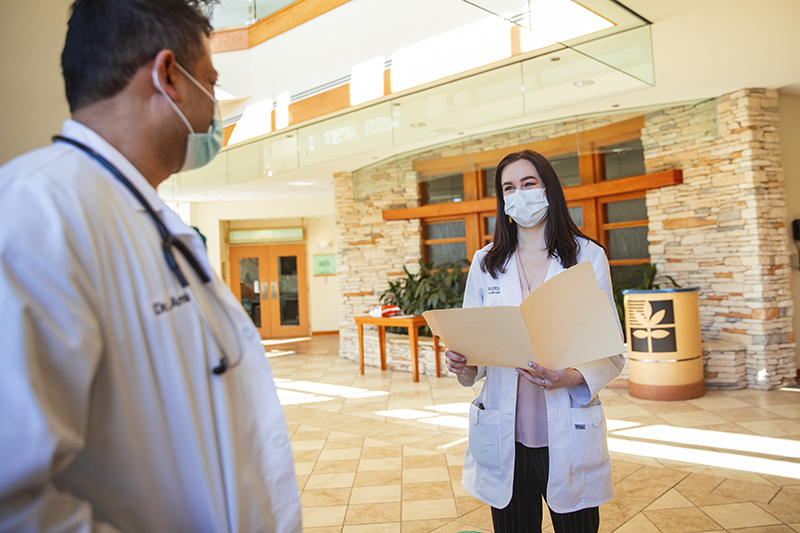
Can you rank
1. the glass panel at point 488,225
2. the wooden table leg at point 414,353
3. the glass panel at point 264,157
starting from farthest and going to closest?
the glass panel at point 488,225 → the glass panel at point 264,157 → the wooden table leg at point 414,353

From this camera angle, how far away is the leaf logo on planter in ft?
15.9

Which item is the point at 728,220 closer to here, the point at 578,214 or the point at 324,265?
the point at 578,214

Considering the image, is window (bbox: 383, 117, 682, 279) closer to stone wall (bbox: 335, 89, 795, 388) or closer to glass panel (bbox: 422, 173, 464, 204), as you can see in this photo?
glass panel (bbox: 422, 173, 464, 204)

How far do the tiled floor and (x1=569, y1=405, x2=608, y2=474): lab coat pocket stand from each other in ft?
4.42

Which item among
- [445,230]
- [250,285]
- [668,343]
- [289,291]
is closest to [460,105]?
[668,343]

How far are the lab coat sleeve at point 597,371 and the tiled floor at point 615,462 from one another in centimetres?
142

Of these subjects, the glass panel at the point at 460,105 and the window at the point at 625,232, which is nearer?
the glass panel at the point at 460,105

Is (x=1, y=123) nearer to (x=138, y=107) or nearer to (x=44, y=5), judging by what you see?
(x=44, y=5)

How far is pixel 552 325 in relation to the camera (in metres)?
1.36

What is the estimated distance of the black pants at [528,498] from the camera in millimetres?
1526

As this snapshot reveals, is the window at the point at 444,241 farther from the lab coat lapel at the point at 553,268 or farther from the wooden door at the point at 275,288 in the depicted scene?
the lab coat lapel at the point at 553,268

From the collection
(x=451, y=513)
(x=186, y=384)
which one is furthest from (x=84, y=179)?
(x=451, y=513)

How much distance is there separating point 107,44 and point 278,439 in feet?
2.15

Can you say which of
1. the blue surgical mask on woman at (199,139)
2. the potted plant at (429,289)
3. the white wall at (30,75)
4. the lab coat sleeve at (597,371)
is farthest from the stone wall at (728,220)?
the blue surgical mask on woman at (199,139)
